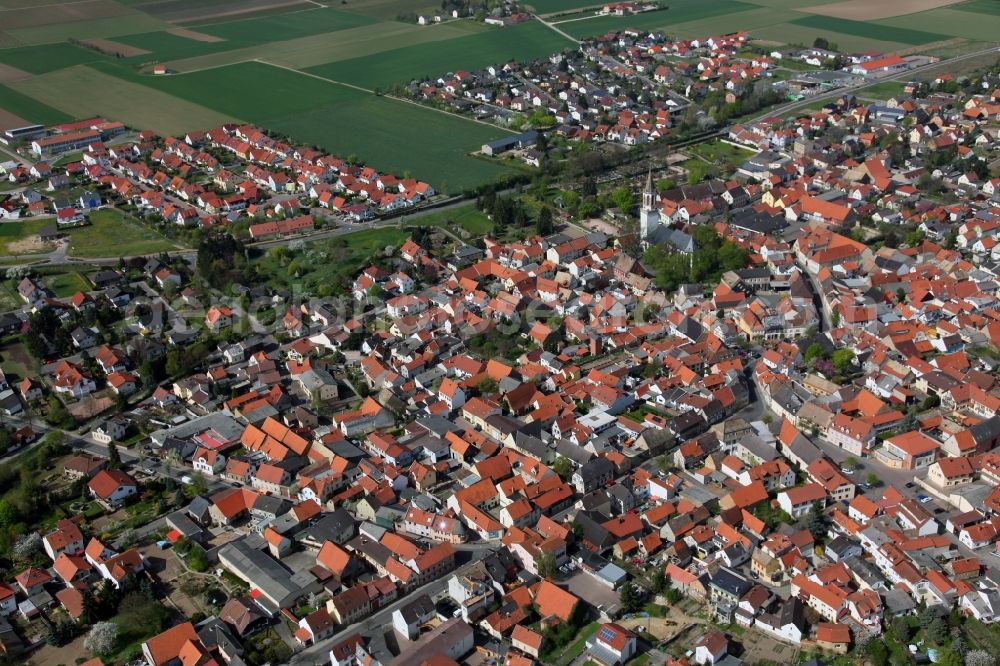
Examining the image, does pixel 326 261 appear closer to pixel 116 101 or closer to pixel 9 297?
pixel 9 297

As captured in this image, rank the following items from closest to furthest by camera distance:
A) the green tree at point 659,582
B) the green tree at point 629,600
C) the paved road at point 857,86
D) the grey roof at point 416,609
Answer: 1. the grey roof at point 416,609
2. the green tree at point 629,600
3. the green tree at point 659,582
4. the paved road at point 857,86

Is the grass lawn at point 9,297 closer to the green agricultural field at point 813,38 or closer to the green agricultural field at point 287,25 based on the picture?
the green agricultural field at point 287,25

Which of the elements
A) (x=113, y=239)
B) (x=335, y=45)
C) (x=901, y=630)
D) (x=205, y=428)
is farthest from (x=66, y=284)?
(x=335, y=45)

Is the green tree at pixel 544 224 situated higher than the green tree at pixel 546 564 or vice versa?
the green tree at pixel 544 224

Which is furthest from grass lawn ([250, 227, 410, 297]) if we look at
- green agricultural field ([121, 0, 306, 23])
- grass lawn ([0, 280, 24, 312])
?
green agricultural field ([121, 0, 306, 23])

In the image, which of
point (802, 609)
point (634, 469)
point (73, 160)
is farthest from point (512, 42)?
point (802, 609)

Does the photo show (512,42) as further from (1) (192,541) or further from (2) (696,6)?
(1) (192,541)

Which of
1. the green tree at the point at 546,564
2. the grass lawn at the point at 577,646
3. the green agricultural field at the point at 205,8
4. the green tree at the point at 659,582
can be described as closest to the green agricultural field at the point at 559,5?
the green agricultural field at the point at 205,8
